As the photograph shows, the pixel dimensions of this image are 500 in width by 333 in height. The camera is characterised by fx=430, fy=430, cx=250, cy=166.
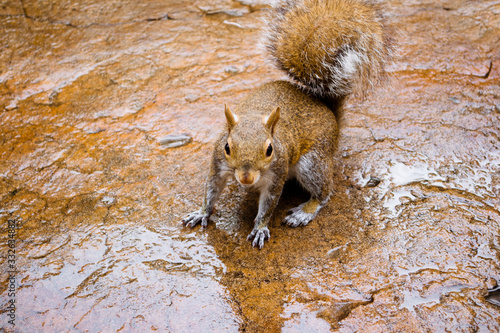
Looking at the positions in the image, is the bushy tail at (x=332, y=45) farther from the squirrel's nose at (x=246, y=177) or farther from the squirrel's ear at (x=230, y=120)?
the squirrel's nose at (x=246, y=177)

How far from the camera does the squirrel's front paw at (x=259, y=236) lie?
8.83ft

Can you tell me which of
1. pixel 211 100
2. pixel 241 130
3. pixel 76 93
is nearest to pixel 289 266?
pixel 241 130

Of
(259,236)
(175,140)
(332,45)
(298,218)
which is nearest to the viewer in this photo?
(259,236)

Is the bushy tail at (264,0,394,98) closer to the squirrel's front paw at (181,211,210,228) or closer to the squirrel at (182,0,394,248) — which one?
the squirrel at (182,0,394,248)

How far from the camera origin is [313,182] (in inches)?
116

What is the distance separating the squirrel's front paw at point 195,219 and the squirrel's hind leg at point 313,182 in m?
0.54

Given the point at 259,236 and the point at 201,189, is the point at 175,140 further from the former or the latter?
the point at 259,236

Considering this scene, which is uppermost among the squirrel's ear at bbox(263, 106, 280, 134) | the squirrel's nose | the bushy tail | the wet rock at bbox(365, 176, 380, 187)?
the bushy tail

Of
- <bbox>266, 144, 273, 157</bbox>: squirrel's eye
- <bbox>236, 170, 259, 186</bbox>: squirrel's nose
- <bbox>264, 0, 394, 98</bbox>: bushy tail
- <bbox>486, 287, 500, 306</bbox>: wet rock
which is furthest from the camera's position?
<bbox>264, 0, 394, 98</bbox>: bushy tail

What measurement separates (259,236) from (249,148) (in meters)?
0.62

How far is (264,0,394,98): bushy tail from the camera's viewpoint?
306 centimetres

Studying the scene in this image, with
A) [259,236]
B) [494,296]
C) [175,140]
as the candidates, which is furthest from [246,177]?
[494,296]

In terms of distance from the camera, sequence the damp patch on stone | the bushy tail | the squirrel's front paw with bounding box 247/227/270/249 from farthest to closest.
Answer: the damp patch on stone, the bushy tail, the squirrel's front paw with bounding box 247/227/270/249

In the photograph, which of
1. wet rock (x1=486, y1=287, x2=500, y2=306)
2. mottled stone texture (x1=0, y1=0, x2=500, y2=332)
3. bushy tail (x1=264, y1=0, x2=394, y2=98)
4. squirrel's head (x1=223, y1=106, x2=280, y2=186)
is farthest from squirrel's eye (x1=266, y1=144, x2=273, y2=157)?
wet rock (x1=486, y1=287, x2=500, y2=306)
